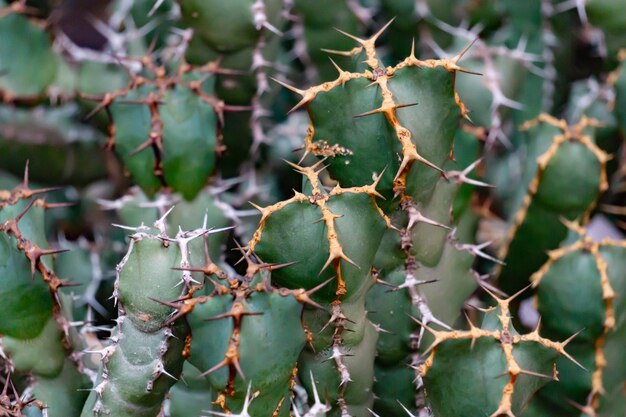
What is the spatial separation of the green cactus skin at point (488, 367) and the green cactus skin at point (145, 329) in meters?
0.42

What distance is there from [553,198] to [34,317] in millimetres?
1137

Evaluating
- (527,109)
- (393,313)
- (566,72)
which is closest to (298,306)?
(393,313)

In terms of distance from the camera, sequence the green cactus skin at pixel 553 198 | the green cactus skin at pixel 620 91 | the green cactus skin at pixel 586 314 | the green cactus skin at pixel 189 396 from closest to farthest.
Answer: the green cactus skin at pixel 189 396 < the green cactus skin at pixel 586 314 < the green cactus skin at pixel 553 198 < the green cactus skin at pixel 620 91

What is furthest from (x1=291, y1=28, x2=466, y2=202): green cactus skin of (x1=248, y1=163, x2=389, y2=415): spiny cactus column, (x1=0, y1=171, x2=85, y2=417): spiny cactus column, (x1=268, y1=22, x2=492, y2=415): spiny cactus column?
(x1=0, y1=171, x2=85, y2=417): spiny cactus column

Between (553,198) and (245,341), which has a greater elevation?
(245,341)

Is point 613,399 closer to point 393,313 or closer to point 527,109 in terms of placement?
point 393,313

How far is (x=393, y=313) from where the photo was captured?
5.49 ft

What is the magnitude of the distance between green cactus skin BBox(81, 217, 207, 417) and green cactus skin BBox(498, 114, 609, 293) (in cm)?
90

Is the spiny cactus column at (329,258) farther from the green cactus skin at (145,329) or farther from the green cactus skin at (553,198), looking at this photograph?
the green cactus skin at (553,198)

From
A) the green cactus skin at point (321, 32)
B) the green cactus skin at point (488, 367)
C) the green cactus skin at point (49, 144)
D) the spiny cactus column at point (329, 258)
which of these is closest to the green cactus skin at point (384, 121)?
the spiny cactus column at point (329, 258)

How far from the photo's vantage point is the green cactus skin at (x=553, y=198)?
2012 millimetres

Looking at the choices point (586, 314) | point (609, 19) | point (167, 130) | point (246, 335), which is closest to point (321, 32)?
point (167, 130)

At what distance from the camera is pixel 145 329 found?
145 centimetres

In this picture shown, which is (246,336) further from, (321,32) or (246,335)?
(321,32)
